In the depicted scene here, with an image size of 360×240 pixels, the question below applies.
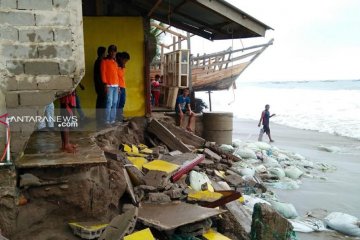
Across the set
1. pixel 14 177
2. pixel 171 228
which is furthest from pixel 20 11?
pixel 171 228

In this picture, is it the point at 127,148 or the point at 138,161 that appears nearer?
the point at 138,161

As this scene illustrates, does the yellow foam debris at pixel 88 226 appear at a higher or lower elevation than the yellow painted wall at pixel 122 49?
lower

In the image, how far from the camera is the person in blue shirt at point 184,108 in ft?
32.7

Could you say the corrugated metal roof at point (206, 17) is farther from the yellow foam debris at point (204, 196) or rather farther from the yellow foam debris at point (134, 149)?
the yellow foam debris at point (204, 196)

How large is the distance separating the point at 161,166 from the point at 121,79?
2684 millimetres

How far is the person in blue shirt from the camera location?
9.96m

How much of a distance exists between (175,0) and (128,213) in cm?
499

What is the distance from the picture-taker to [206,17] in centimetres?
792

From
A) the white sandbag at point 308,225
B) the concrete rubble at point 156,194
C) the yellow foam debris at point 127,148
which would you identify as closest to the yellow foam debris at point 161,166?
the concrete rubble at point 156,194

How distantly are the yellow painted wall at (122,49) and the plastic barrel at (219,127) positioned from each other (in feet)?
7.68

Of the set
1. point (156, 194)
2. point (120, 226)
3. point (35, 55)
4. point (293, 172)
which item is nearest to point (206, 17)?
point (293, 172)

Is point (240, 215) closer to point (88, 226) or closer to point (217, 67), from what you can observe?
point (88, 226)

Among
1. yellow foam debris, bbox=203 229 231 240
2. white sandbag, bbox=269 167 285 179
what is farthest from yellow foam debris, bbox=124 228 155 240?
white sandbag, bbox=269 167 285 179

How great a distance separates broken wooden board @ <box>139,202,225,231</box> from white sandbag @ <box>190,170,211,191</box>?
1.23 meters
